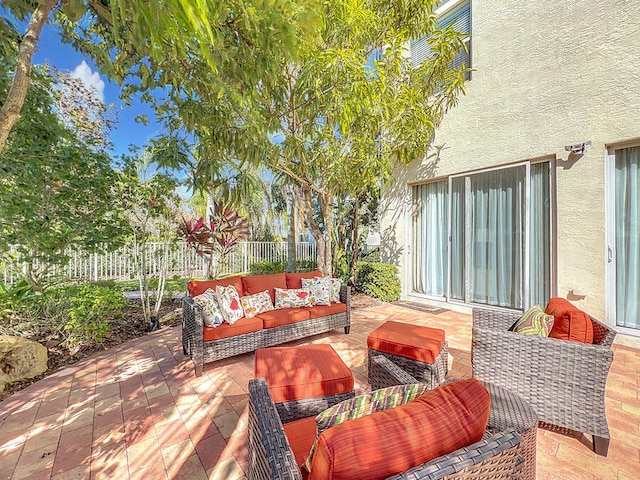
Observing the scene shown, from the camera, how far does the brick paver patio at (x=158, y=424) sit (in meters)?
1.82

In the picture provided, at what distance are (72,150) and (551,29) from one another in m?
7.28

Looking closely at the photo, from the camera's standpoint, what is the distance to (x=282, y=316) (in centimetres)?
367

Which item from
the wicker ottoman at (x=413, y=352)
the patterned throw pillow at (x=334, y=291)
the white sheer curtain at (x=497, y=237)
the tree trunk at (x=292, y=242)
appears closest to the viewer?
the wicker ottoman at (x=413, y=352)

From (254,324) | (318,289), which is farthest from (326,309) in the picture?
(254,324)

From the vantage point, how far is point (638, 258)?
378 cm

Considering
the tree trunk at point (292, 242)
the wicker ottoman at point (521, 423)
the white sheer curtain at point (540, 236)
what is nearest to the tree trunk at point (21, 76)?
the wicker ottoman at point (521, 423)

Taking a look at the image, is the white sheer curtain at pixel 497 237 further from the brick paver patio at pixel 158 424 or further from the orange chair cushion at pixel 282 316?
the orange chair cushion at pixel 282 316

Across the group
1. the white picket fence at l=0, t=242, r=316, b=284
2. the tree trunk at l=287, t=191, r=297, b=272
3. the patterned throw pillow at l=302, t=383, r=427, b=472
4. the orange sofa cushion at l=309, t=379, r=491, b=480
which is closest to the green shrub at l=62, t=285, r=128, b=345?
the white picket fence at l=0, t=242, r=316, b=284

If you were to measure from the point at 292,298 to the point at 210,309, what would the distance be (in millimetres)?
1207

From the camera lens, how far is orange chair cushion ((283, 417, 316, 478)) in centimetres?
132

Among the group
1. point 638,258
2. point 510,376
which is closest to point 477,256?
point 638,258

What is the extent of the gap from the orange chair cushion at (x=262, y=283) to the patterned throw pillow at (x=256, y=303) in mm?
103

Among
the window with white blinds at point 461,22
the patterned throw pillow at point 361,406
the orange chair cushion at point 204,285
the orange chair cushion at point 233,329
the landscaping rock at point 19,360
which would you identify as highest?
the window with white blinds at point 461,22

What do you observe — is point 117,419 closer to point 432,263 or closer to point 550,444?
point 550,444
